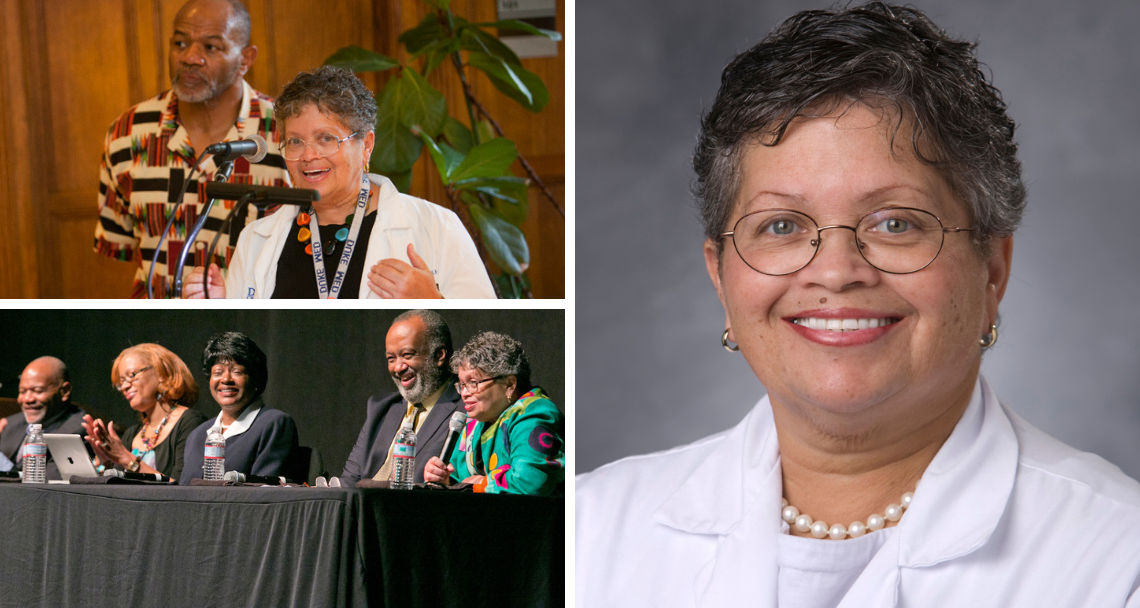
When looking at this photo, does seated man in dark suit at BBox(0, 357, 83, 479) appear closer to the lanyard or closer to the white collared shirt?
the lanyard

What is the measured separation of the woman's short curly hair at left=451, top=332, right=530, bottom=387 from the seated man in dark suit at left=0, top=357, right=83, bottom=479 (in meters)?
1.04

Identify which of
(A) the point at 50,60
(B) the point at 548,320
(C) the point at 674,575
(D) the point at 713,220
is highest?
(A) the point at 50,60

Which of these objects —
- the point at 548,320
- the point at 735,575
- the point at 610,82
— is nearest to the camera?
the point at 735,575

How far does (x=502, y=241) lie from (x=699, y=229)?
559 millimetres

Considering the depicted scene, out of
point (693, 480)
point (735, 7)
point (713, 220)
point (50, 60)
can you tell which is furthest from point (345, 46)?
point (693, 480)

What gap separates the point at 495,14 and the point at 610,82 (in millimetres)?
489

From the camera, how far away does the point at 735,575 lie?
1.56 metres

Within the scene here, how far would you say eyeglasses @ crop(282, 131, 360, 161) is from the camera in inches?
84.8

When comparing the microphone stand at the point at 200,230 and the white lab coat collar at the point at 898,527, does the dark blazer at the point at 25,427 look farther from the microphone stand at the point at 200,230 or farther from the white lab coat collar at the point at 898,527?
the white lab coat collar at the point at 898,527

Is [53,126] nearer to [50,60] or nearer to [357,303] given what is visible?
[50,60]

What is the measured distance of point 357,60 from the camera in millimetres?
2189

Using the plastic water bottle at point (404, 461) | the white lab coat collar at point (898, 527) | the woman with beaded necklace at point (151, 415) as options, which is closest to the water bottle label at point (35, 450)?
the woman with beaded necklace at point (151, 415)

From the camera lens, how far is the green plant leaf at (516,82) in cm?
221

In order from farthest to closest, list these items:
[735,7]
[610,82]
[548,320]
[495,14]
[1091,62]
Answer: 1. [495,14]
2. [548,320]
3. [610,82]
4. [735,7]
5. [1091,62]
